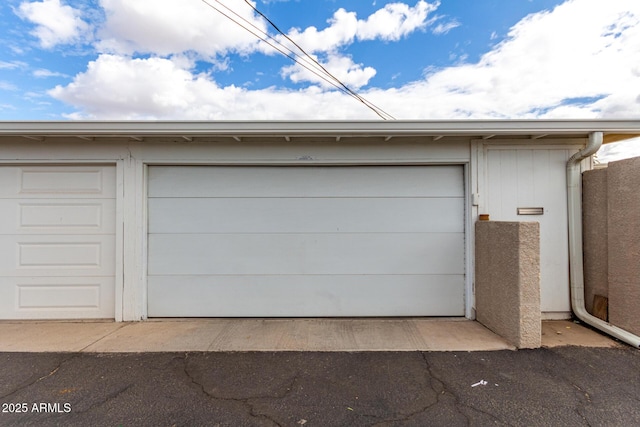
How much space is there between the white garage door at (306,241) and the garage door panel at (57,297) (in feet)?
2.02

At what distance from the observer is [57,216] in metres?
3.56

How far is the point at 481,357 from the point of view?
261 centimetres

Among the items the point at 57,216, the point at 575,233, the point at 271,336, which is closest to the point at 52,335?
the point at 57,216

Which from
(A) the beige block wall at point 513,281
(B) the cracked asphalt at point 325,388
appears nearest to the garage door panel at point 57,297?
(B) the cracked asphalt at point 325,388

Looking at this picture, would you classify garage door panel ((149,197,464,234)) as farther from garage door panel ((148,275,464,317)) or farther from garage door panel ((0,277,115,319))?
garage door panel ((0,277,115,319))

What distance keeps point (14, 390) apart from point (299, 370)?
2.30m

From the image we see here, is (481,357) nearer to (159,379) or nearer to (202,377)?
(202,377)

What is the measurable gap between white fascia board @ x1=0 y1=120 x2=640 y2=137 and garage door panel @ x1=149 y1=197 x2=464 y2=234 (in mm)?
904

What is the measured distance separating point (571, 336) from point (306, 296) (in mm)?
3101

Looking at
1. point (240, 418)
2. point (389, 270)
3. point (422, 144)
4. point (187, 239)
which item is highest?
point (422, 144)

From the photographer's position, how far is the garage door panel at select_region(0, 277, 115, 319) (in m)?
3.53

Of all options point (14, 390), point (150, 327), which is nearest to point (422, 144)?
point (150, 327)

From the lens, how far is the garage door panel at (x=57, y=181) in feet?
11.6

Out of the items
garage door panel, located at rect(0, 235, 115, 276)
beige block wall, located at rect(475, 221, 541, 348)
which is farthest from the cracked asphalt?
garage door panel, located at rect(0, 235, 115, 276)
